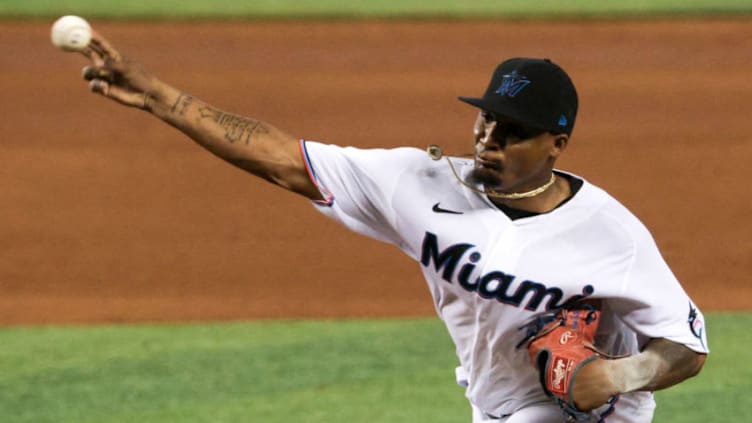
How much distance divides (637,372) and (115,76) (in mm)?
1847

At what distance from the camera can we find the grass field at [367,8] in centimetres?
1606

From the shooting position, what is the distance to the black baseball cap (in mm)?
3996

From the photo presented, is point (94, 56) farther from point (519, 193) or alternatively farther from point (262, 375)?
point (262, 375)

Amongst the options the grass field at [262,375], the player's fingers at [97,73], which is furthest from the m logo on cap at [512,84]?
the grass field at [262,375]

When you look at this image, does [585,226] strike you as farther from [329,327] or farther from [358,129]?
[358,129]

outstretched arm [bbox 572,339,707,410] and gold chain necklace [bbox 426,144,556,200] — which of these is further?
gold chain necklace [bbox 426,144,556,200]

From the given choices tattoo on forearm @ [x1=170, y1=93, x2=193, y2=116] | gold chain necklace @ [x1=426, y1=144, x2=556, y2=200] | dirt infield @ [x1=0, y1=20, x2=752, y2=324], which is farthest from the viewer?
dirt infield @ [x1=0, y1=20, x2=752, y2=324]

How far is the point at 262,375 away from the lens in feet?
22.7

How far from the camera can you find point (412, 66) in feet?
47.0

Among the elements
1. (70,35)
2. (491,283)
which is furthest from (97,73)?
(491,283)

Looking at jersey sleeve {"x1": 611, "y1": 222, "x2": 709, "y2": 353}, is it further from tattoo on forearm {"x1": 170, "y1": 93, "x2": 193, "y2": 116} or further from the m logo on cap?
tattoo on forearm {"x1": 170, "y1": 93, "x2": 193, "y2": 116}

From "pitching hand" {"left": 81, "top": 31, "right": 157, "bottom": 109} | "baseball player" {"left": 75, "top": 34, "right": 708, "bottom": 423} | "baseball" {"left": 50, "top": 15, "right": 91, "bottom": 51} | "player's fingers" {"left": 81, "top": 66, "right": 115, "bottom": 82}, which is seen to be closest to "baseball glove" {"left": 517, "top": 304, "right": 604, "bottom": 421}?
"baseball player" {"left": 75, "top": 34, "right": 708, "bottom": 423}

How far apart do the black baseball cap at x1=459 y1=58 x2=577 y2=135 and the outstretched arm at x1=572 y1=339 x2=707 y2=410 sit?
0.76 meters

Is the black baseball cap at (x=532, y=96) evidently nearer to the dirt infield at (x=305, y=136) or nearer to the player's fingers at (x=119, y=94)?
the player's fingers at (x=119, y=94)
